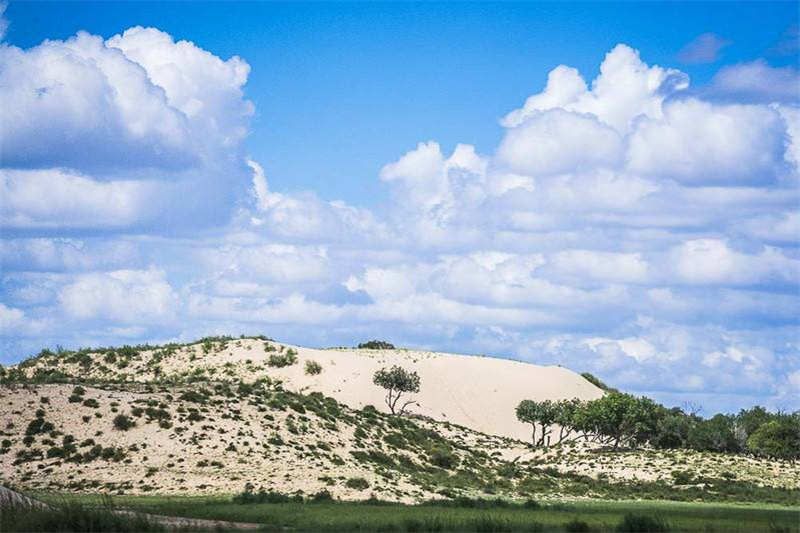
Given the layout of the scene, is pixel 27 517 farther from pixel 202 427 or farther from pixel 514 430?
pixel 514 430

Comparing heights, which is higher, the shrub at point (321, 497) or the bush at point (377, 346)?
the bush at point (377, 346)

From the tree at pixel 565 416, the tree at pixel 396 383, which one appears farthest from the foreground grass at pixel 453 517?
the tree at pixel 396 383

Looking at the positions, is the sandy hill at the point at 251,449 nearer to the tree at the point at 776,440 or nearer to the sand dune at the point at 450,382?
the sand dune at the point at 450,382

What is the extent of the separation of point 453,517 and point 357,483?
22169 millimetres

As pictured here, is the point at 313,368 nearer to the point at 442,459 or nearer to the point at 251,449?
the point at 442,459

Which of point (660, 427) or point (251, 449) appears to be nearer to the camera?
point (251, 449)

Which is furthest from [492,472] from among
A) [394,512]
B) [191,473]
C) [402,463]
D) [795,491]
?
[394,512]

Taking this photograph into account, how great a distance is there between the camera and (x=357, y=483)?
66.1 metres

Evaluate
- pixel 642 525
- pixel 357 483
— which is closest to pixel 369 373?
pixel 357 483

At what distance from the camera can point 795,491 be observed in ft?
258

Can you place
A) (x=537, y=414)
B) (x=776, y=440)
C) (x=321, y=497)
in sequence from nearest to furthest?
(x=321, y=497), (x=776, y=440), (x=537, y=414)

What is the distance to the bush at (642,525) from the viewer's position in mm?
42875

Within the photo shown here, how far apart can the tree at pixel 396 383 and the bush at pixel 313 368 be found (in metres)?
6.56

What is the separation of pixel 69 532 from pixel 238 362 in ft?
266
